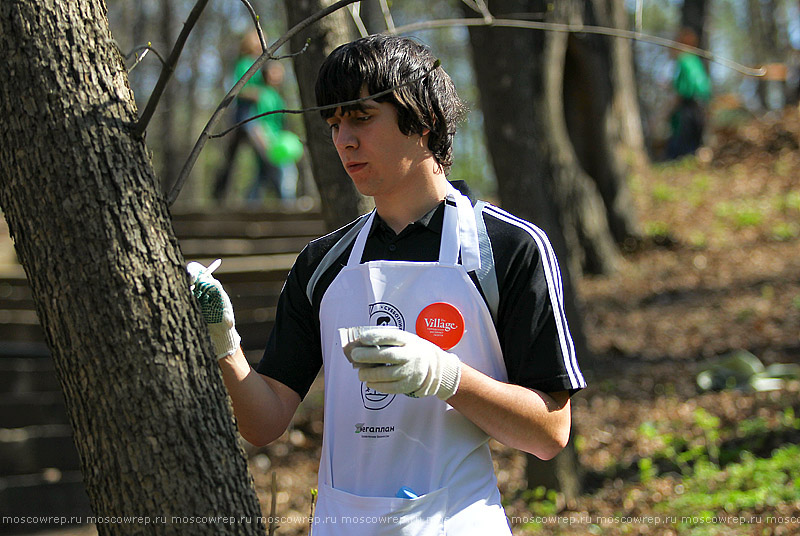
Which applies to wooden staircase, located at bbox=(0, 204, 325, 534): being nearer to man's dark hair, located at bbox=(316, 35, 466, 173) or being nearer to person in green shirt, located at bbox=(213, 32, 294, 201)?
person in green shirt, located at bbox=(213, 32, 294, 201)

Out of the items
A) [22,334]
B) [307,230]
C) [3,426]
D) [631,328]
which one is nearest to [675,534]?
[631,328]

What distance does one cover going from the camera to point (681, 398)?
5953mm

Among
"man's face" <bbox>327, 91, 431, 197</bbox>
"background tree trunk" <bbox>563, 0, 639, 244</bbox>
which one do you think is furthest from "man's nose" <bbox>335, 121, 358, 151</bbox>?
"background tree trunk" <bbox>563, 0, 639, 244</bbox>

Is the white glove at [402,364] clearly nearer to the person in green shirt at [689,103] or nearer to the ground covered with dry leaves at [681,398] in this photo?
the ground covered with dry leaves at [681,398]

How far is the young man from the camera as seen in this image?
1927 mm

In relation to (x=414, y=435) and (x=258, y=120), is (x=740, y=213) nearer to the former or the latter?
(x=258, y=120)

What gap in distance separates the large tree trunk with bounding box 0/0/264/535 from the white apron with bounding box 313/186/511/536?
0.27 meters

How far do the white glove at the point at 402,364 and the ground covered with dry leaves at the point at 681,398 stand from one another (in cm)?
267

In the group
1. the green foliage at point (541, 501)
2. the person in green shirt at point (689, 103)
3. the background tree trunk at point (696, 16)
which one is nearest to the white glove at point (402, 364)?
the green foliage at point (541, 501)

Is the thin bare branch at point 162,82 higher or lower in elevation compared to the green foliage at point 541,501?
higher

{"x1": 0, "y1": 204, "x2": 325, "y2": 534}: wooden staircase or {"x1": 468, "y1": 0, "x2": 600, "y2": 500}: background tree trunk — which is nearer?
{"x1": 468, "y1": 0, "x2": 600, "y2": 500}: background tree trunk

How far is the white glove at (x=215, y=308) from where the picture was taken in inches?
82.7

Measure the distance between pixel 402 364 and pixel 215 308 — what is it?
58cm

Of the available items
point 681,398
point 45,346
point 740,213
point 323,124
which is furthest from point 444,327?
point 740,213
